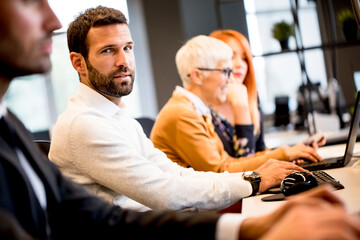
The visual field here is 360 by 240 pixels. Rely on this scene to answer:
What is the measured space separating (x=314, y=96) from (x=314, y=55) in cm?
266

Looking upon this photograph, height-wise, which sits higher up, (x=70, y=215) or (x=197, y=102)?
(x=197, y=102)

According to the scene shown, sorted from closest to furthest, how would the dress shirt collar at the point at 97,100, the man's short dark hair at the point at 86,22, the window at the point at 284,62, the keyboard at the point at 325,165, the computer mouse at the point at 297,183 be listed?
the computer mouse at the point at 297,183 < the dress shirt collar at the point at 97,100 < the man's short dark hair at the point at 86,22 < the keyboard at the point at 325,165 < the window at the point at 284,62

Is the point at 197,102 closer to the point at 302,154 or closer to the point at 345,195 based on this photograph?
the point at 302,154

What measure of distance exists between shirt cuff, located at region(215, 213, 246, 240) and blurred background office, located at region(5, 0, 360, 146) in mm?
1359

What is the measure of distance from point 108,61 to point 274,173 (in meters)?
0.82

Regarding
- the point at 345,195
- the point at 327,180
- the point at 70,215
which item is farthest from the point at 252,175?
the point at 70,215

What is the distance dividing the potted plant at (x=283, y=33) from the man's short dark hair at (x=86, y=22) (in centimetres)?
329

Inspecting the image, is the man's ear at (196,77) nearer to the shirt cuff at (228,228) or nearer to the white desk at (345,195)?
the white desk at (345,195)

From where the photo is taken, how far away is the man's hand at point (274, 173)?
177cm

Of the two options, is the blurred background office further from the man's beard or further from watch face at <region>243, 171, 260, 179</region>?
watch face at <region>243, 171, 260, 179</region>

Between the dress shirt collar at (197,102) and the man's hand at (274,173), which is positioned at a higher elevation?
the dress shirt collar at (197,102)

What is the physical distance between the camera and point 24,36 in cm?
96

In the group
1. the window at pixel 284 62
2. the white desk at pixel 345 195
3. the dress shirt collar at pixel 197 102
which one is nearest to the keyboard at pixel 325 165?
the white desk at pixel 345 195

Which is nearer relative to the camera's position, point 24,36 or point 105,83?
point 24,36
